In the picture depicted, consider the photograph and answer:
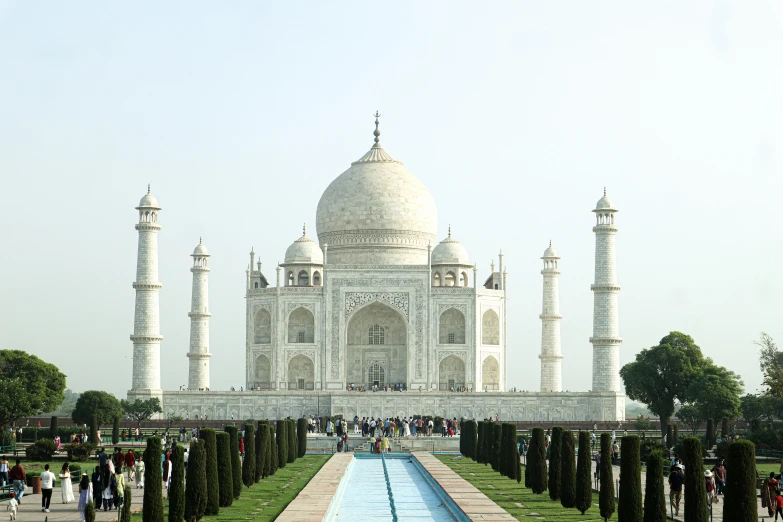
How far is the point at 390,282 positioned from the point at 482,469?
17.8 metres

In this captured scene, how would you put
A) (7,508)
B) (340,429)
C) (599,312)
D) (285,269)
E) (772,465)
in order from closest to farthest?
(7,508), (772,465), (340,429), (599,312), (285,269)

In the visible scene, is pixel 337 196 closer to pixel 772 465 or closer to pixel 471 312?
pixel 471 312

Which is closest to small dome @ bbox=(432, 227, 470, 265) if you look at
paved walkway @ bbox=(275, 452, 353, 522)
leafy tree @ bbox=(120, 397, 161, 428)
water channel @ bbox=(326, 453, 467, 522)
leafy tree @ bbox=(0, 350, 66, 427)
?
leafy tree @ bbox=(120, 397, 161, 428)

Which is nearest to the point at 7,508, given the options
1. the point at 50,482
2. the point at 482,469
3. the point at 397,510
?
the point at 50,482

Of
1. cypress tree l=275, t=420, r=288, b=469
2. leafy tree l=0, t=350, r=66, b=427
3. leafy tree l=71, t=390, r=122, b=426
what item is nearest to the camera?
cypress tree l=275, t=420, r=288, b=469

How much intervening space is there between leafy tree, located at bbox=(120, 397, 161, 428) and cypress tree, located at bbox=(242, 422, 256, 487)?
673 inches

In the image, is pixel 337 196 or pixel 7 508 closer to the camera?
pixel 7 508

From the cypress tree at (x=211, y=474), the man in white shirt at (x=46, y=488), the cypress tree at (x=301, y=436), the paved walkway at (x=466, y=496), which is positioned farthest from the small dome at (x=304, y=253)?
the man in white shirt at (x=46, y=488)

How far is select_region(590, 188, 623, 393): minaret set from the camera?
3906 cm

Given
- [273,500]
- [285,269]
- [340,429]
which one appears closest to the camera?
[273,500]

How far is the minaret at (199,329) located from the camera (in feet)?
138

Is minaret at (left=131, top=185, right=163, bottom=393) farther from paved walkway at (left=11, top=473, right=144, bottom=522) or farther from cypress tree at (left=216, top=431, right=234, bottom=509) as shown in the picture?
cypress tree at (left=216, top=431, right=234, bottom=509)

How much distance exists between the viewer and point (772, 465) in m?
23.6

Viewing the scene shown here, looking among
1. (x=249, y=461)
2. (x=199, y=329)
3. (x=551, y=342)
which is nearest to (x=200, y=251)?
(x=199, y=329)
